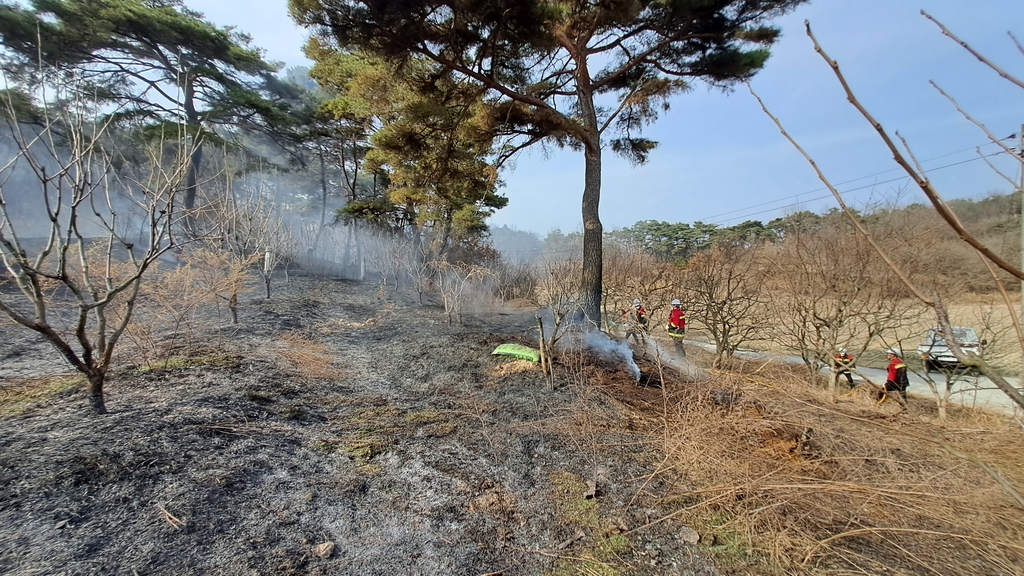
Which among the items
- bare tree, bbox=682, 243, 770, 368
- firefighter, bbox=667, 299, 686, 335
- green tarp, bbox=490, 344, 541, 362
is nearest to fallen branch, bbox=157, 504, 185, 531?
green tarp, bbox=490, 344, 541, 362

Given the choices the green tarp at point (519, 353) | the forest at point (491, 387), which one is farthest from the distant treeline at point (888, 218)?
the green tarp at point (519, 353)

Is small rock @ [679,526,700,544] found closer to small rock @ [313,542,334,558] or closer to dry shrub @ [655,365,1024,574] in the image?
dry shrub @ [655,365,1024,574]

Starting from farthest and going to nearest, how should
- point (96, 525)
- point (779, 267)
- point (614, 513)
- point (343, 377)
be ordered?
point (779, 267) → point (343, 377) → point (614, 513) → point (96, 525)

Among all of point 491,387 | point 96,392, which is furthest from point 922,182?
point 491,387

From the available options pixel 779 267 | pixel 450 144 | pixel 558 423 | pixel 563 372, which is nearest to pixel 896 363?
pixel 779 267

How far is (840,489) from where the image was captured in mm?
1865

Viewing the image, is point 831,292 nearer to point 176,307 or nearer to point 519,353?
point 519,353

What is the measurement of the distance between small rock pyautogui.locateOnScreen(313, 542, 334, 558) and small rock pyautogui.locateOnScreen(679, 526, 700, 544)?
1950 millimetres

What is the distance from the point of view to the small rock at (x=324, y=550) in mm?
2062

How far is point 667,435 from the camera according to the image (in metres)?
3.36

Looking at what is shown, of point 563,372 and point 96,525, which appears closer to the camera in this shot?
point 96,525

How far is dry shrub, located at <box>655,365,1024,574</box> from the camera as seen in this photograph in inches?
64.3

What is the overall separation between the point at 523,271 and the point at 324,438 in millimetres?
14635

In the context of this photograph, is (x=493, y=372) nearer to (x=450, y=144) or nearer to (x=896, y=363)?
(x=450, y=144)
